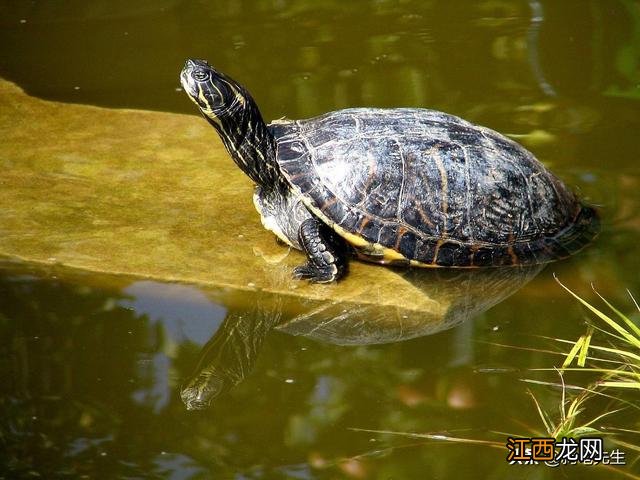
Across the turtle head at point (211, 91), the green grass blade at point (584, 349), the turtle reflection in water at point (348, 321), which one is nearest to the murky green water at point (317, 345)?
the turtle reflection in water at point (348, 321)

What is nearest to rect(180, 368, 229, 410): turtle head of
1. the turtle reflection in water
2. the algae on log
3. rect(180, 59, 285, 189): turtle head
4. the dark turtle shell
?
the turtle reflection in water

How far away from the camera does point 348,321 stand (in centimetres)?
489

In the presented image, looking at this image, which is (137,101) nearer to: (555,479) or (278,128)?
(278,128)

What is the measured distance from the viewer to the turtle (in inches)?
206

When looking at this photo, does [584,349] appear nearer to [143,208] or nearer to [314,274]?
[314,274]

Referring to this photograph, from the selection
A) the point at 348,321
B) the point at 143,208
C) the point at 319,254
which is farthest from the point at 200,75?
the point at 348,321

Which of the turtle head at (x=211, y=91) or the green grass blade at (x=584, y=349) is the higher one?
the turtle head at (x=211, y=91)

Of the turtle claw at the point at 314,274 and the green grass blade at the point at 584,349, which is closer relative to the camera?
the green grass blade at the point at 584,349

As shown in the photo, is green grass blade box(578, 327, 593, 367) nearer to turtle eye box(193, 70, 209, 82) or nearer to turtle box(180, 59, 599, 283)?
turtle box(180, 59, 599, 283)

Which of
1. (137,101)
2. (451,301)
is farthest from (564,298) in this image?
(137,101)

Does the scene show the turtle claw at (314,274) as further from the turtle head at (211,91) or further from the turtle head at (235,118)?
the turtle head at (211,91)

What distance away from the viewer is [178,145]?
22.1 feet

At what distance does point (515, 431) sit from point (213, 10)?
252 inches

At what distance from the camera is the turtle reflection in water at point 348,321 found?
4.57m
